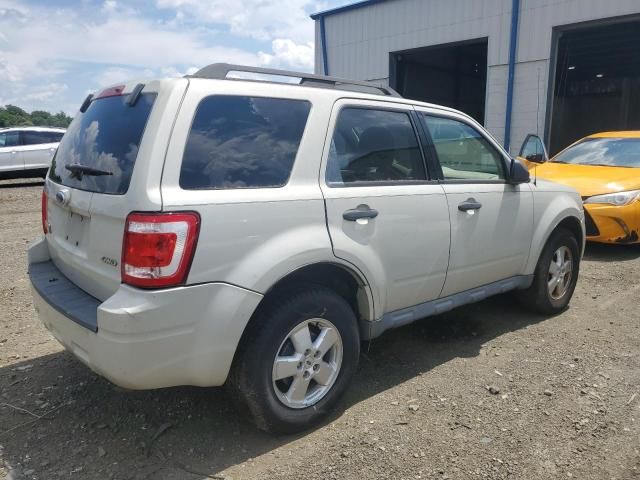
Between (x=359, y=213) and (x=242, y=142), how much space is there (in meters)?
0.77

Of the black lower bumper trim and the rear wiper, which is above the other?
the rear wiper

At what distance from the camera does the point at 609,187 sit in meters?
6.61

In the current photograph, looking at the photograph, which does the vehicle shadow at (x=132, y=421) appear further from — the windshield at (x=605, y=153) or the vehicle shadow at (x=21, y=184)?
the vehicle shadow at (x=21, y=184)

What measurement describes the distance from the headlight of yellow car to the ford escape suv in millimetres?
3673

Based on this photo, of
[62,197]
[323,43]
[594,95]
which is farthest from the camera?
[594,95]

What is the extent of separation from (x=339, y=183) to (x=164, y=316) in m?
1.20

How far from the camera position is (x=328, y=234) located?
2754mm

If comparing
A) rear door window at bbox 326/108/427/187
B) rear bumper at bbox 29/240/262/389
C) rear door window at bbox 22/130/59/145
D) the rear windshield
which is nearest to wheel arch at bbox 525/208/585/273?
rear door window at bbox 326/108/427/187

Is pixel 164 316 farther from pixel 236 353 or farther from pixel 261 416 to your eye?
pixel 261 416

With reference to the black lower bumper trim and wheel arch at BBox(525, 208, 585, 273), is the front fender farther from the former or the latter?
the black lower bumper trim

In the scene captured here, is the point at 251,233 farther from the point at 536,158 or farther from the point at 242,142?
the point at 536,158

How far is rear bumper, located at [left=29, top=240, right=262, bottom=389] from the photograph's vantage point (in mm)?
2230

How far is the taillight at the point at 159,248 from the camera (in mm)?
2236

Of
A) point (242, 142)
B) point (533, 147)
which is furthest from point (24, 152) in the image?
point (242, 142)
